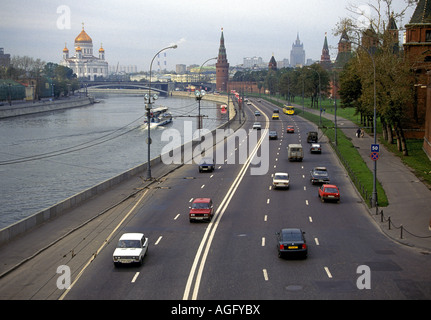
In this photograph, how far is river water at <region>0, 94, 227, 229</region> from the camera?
59469mm

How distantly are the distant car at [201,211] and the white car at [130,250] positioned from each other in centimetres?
712

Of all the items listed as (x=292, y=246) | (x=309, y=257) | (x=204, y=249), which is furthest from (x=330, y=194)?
(x=204, y=249)

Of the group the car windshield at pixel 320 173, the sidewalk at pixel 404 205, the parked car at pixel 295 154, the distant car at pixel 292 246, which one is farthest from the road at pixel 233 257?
the parked car at pixel 295 154

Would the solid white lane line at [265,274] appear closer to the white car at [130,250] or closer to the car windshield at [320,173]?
the white car at [130,250]

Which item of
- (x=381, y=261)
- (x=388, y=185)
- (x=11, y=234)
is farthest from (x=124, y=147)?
(x=381, y=261)

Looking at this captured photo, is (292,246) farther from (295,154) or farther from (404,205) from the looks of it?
(295,154)

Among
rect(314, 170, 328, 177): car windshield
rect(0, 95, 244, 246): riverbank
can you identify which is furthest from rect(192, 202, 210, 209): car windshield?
rect(314, 170, 328, 177): car windshield

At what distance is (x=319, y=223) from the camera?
36.1 meters

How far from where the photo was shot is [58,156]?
8850cm

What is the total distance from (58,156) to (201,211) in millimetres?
57039

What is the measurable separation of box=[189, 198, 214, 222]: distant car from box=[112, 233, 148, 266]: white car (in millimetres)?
7121

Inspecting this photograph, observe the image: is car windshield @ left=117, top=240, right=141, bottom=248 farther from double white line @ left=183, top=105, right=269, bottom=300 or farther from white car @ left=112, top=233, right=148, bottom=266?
double white line @ left=183, top=105, right=269, bottom=300

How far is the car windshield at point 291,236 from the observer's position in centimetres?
2883
